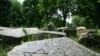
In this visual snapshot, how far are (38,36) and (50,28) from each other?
5466 mm

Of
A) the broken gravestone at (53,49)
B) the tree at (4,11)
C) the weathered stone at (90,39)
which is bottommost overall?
the weathered stone at (90,39)

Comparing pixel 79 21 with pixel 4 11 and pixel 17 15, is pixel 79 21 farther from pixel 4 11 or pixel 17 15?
pixel 4 11

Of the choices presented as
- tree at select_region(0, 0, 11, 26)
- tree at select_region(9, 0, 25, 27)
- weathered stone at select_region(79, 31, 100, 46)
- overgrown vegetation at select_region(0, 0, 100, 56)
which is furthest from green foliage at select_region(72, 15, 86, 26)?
weathered stone at select_region(79, 31, 100, 46)

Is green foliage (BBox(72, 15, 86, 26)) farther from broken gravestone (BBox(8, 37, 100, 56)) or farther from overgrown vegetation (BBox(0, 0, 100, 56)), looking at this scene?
broken gravestone (BBox(8, 37, 100, 56))

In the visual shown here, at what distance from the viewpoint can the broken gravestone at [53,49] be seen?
5.15m

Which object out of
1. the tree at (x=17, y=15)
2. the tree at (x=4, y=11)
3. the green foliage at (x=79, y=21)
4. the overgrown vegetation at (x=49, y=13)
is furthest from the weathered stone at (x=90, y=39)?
the green foliage at (x=79, y=21)

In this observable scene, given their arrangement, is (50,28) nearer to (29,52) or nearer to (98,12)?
(29,52)

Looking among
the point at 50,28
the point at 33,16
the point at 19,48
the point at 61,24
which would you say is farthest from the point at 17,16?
the point at 19,48

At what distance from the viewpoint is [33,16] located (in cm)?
5884

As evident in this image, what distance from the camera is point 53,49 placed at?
17.2ft

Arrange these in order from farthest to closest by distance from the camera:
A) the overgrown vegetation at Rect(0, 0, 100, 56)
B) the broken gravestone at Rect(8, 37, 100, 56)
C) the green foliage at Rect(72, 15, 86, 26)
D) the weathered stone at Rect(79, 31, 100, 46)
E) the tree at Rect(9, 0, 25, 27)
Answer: the green foliage at Rect(72, 15, 86, 26) < the tree at Rect(9, 0, 25, 27) < the overgrown vegetation at Rect(0, 0, 100, 56) < the weathered stone at Rect(79, 31, 100, 46) < the broken gravestone at Rect(8, 37, 100, 56)

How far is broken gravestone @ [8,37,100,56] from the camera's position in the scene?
16.9ft

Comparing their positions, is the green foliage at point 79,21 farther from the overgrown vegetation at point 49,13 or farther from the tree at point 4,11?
the tree at point 4,11

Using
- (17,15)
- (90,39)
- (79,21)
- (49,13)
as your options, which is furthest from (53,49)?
(79,21)
